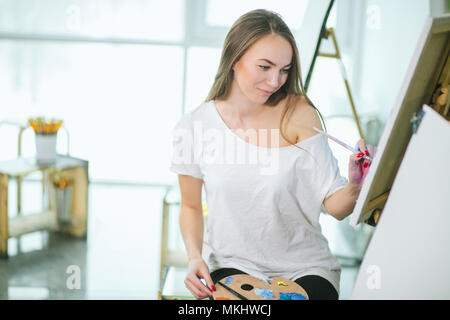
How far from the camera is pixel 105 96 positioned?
3.64 meters

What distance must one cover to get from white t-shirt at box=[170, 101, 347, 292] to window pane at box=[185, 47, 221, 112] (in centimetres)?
221

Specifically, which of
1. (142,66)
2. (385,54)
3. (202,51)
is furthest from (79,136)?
(385,54)

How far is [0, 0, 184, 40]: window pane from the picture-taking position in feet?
11.2

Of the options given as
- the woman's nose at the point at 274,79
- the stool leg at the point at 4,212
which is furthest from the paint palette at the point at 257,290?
the stool leg at the point at 4,212

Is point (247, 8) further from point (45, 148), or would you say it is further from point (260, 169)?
point (260, 169)

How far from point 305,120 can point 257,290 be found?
47 cm

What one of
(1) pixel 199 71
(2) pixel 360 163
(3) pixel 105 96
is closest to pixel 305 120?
(2) pixel 360 163

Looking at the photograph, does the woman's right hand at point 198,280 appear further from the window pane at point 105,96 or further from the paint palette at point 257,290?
the window pane at point 105,96

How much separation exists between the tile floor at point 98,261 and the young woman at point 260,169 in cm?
99

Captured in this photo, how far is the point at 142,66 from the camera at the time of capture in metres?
3.61

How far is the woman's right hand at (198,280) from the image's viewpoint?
125cm

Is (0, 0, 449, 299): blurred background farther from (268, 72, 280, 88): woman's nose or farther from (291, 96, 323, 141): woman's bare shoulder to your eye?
(268, 72, 280, 88): woman's nose

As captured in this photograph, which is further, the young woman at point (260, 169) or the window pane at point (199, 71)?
the window pane at point (199, 71)
